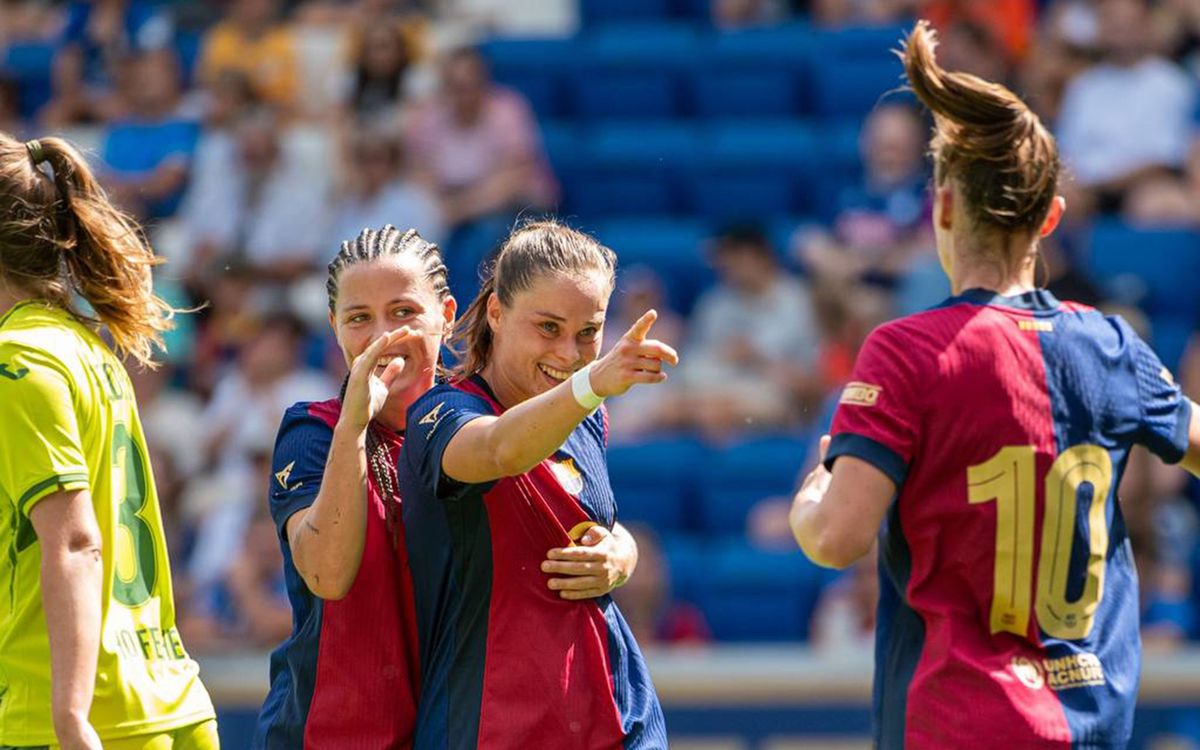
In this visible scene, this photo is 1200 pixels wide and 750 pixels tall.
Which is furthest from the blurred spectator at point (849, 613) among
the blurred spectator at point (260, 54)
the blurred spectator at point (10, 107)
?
the blurred spectator at point (10, 107)

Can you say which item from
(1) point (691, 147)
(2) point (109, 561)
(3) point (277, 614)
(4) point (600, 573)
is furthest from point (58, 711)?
(1) point (691, 147)

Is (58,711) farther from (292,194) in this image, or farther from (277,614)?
(292,194)

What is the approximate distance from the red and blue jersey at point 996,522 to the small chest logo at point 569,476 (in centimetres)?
49

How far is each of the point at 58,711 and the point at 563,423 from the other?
3.31ft

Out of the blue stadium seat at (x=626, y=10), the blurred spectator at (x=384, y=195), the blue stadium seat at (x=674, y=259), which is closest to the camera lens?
the blurred spectator at (x=384, y=195)

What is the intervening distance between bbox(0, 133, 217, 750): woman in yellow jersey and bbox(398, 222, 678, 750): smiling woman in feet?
1.72

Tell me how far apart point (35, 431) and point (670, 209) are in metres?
7.43

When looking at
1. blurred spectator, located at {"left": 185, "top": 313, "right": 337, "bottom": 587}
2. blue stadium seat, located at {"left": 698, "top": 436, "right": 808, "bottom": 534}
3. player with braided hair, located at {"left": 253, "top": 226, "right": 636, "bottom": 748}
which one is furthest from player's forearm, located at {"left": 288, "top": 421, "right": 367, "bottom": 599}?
blue stadium seat, located at {"left": 698, "top": 436, "right": 808, "bottom": 534}

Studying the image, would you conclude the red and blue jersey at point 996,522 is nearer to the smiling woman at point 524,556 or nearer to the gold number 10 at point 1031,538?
the gold number 10 at point 1031,538

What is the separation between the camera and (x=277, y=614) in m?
7.83

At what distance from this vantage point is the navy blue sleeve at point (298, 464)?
3480 mm

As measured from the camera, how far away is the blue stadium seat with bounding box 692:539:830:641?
26.4 ft

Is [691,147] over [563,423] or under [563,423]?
over

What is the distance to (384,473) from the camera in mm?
3555
